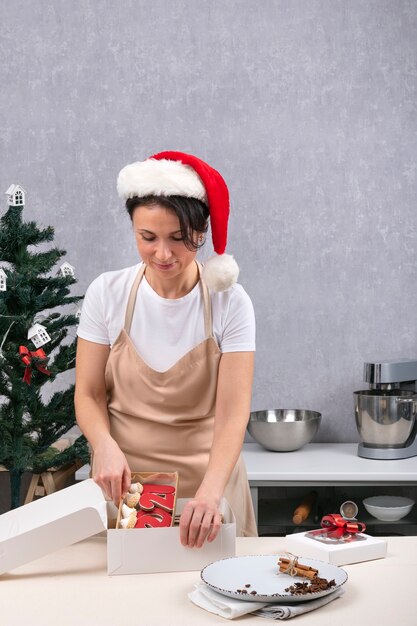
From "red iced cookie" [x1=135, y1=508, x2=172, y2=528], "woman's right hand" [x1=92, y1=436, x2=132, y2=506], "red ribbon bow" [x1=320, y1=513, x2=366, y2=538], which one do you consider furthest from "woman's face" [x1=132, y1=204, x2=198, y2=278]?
"red ribbon bow" [x1=320, y1=513, x2=366, y2=538]

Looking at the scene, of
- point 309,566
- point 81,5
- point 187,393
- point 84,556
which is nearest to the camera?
point 309,566

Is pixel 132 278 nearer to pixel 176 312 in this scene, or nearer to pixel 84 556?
pixel 176 312

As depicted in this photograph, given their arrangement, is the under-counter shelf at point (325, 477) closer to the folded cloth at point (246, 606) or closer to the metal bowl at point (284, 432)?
the metal bowl at point (284, 432)

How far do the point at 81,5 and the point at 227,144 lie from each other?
0.81 metres

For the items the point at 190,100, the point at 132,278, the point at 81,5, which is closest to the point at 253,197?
the point at 190,100

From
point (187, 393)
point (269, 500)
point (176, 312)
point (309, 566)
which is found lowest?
point (269, 500)

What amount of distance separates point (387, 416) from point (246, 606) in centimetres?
174

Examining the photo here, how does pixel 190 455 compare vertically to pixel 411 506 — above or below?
above

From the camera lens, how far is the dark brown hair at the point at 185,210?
177cm

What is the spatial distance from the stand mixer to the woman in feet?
3.16

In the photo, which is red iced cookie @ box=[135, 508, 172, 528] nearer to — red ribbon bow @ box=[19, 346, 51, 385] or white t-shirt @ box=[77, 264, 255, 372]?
white t-shirt @ box=[77, 264, 255, 372]

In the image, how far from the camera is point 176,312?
203 cm

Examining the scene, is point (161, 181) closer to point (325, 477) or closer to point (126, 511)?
point (126, 511)

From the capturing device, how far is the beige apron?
199 centimetres
